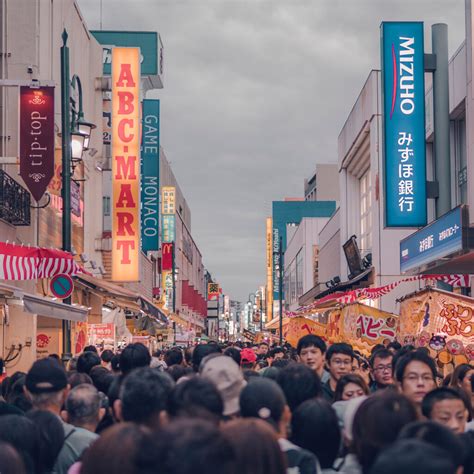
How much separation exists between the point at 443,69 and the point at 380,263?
12442 millimetres

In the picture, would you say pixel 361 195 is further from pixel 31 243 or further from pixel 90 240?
pixel 31 243

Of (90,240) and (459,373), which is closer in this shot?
(459,373)

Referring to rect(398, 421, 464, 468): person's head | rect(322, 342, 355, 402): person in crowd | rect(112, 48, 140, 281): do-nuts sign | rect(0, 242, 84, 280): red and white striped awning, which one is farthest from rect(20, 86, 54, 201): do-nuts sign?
rect(398, 421, 464, 468): person's head

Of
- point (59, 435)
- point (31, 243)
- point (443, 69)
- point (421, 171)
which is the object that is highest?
point (443, 69)

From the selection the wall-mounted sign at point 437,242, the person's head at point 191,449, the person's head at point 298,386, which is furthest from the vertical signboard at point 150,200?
the person's head at point 191,449

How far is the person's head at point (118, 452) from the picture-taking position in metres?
3.69

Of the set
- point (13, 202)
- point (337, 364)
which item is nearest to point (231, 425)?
point (337, 364)

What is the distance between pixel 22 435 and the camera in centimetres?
543

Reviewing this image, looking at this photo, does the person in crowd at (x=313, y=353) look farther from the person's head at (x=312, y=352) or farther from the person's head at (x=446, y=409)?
the person's head at (x=446, y=409)

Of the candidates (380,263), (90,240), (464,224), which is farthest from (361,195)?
(464,224)

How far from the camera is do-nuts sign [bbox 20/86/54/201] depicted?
62.1ft

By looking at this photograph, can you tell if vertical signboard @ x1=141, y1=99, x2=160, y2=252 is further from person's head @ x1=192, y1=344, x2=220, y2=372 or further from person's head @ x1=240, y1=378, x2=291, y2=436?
person's head @ x1=240, y1=378, x2=291, y2=436

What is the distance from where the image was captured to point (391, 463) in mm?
3271

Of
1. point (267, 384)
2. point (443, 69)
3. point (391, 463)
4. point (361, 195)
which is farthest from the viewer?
point (361, 195)
